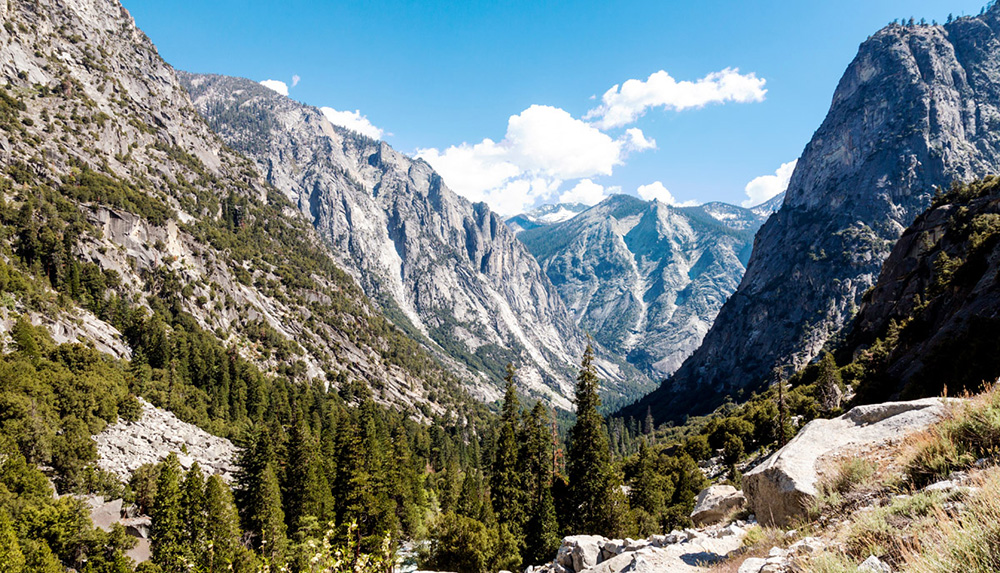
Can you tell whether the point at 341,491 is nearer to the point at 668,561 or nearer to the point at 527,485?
the point at 527,485

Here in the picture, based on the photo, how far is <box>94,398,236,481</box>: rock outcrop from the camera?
166 feet

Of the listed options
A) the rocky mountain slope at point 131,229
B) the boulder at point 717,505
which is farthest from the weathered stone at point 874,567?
the rocky mountain slope at point 131,229

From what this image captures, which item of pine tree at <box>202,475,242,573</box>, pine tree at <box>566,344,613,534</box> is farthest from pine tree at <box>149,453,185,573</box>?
pine tree at <box>566,344,613,534</box>

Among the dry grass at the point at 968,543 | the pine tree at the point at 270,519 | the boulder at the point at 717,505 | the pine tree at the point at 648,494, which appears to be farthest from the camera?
the pine tree at the point at 648,494

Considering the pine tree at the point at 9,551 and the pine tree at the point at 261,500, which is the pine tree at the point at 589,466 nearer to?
the pine tree at the point at 261,500

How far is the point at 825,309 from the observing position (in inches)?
7023

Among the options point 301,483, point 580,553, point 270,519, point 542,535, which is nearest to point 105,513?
point 270,519

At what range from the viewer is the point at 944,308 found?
40281mm

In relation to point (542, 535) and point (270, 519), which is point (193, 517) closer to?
point (270, 519)

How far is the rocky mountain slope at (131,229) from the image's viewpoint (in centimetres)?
8731

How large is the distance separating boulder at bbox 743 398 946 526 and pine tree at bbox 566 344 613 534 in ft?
77.0

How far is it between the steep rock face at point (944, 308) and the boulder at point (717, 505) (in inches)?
372

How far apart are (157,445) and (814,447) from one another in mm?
71164

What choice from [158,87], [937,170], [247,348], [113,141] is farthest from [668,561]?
[937,170]
